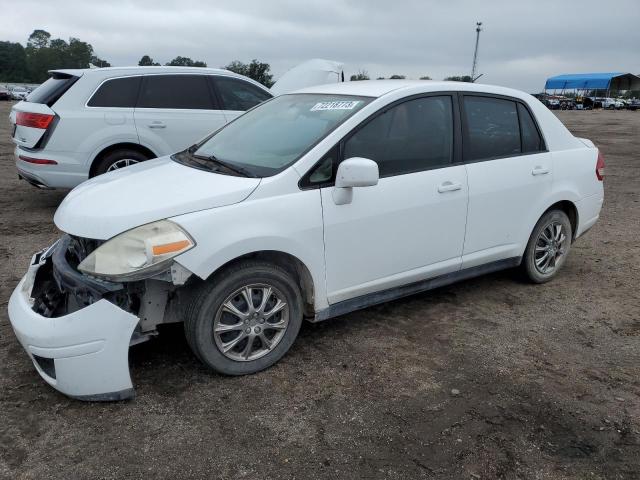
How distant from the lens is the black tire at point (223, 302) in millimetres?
3039

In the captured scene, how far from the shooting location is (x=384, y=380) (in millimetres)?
3312

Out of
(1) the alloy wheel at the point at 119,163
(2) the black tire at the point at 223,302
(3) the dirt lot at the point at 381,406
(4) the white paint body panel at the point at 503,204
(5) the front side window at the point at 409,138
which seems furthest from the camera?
(1) the alloy wheel at the point at 119,163

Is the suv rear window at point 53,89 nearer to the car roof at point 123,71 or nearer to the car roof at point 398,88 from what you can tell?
the car roof at point 123,71

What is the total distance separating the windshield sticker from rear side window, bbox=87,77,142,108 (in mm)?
3880

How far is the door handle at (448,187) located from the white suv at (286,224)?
11 mm

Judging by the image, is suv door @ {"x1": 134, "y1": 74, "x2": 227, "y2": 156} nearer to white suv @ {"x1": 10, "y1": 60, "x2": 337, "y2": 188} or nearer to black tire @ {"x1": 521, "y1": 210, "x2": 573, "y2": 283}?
white suv @ {"x1": 10, "y1": 60, "x2": 337, "y2": 188}

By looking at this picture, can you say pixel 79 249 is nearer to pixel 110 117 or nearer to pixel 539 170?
pixel 539 170

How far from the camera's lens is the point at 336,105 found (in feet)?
12.4

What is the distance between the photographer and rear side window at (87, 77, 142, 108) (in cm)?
673

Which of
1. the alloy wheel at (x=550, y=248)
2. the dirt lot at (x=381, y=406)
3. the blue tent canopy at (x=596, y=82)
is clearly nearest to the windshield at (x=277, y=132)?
the dirt lot at (x=381, y=406)

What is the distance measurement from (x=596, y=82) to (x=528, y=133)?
65652 mm

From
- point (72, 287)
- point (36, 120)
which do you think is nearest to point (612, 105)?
point (36, 120)

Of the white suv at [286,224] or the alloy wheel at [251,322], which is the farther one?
the alloy wheel at [251,322]

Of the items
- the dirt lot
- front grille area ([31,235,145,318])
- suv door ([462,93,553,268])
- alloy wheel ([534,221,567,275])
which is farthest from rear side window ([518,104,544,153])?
front grille area ([31,235,145,318])
